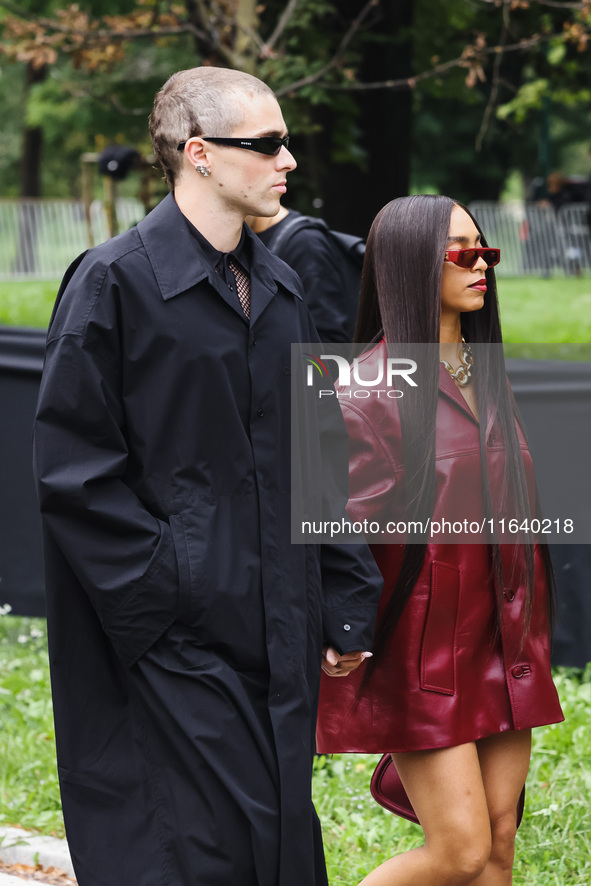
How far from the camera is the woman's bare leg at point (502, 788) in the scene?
3188 millimetres

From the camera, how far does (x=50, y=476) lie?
100.0 inches

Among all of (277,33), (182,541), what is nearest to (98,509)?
(182,541)

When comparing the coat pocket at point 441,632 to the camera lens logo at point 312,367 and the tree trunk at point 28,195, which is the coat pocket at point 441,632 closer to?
→ the camera lens logo at point 312,367

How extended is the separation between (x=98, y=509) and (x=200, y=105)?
90 cm

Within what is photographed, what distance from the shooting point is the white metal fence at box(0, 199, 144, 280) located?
32.5 metres

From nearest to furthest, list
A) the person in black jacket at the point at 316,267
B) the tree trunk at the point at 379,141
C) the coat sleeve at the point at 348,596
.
→ the coat sleeve at the point at 348,596 < the person in black jacket at the point at 316,267 < the tree trunk at the point at 379,141

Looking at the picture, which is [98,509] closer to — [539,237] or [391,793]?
[391,793]

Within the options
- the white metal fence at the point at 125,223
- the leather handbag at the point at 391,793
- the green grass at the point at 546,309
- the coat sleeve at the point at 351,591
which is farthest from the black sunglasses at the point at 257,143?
the white metal fence at the point at 125,223

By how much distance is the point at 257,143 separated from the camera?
8.89ft

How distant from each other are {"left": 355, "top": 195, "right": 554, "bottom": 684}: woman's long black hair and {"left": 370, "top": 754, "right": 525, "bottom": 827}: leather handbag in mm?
413

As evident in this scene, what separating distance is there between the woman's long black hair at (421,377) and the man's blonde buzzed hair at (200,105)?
1.88ft

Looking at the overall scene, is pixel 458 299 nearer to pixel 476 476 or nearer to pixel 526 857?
pixel 476 476

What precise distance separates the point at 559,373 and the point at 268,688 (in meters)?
3.18

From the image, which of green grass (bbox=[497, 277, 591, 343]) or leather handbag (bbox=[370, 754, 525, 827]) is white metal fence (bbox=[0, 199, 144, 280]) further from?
leather handbag (bbox=[370, 754, 525, 827])
